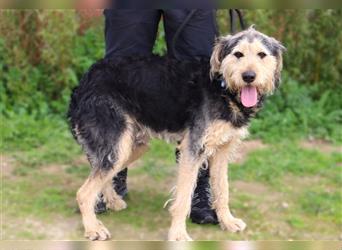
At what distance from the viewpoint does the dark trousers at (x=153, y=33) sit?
13.9ft

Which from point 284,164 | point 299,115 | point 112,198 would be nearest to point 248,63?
point 112,198

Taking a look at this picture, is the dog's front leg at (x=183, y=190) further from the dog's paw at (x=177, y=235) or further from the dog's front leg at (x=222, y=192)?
the dog's front leg at (x=222, y=192)

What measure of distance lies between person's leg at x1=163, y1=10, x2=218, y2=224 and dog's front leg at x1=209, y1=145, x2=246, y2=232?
0.28 ft

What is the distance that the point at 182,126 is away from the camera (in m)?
3.96

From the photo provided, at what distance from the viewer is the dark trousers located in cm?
425

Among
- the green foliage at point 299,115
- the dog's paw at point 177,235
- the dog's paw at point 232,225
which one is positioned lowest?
the dog's paw at point 232,225

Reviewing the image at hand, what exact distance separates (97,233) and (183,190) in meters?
0.69

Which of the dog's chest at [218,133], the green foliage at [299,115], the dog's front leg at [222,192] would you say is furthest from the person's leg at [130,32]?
the green foliage at [299,115]

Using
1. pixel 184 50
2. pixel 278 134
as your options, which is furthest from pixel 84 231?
pixel 278 134

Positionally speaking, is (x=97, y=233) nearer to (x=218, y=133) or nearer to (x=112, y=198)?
(x=112, y=198)

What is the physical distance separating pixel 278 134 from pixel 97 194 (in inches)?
114

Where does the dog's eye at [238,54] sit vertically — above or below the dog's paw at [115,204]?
above

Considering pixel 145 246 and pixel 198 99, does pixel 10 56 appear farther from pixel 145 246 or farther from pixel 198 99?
pixel 145 246

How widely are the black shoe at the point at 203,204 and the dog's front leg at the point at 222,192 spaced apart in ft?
0.30
